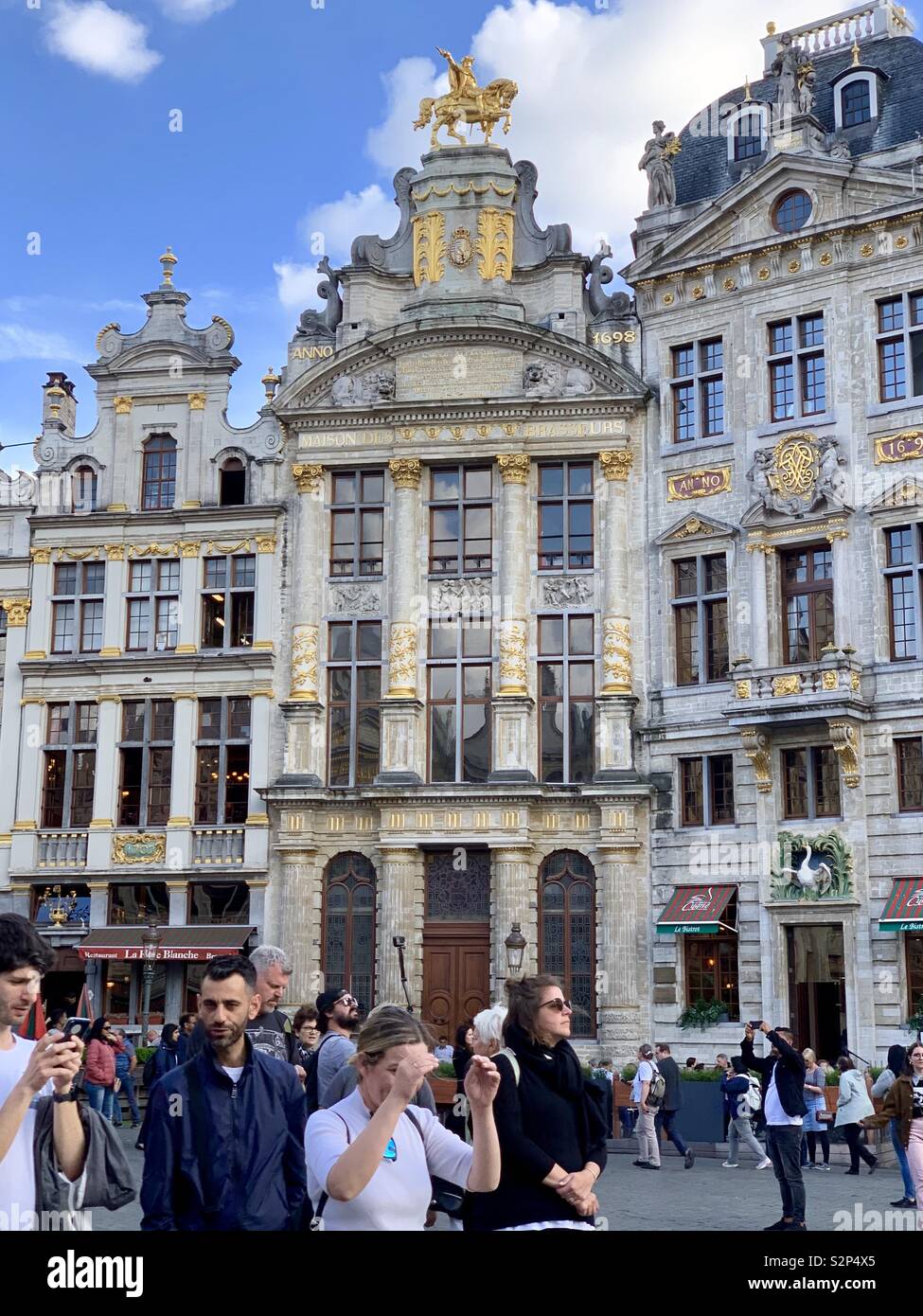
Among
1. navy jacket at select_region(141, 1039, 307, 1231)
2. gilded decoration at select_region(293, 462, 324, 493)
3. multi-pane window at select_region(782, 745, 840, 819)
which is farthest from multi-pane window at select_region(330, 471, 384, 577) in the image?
navy jacket at select_region(141, 1039, 307, 1231)

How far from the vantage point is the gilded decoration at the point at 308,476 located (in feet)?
122

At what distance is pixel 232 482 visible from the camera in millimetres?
38312

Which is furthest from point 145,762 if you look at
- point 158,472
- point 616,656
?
point 616,656

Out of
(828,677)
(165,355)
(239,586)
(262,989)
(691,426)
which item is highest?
(165,355)

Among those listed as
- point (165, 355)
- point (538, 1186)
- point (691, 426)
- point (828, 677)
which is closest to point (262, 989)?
point (538, 1186)

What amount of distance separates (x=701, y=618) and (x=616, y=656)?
6.31 ft

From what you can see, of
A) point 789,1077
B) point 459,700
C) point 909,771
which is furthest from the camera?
point 459,700

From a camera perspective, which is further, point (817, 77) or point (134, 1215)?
point (817, 77)

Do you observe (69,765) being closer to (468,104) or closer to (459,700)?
(459,700)

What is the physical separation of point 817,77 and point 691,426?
8.84m

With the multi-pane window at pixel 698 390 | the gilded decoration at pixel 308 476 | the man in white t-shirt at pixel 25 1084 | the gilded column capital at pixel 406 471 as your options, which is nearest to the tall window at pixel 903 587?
the multi-pane window at pixel 698 390

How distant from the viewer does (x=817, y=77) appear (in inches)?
1471

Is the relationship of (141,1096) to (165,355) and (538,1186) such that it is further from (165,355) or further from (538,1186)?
(538,1186)

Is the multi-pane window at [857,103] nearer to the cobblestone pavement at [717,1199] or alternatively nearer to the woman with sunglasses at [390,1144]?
the cobblestone pavement at [717,1199]
